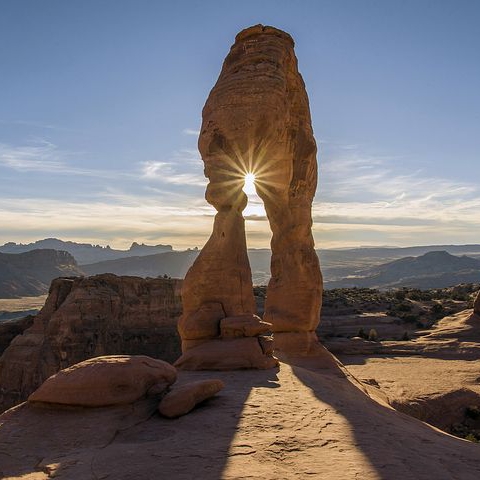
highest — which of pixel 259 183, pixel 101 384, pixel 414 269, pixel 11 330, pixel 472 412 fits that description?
pixel 259 183

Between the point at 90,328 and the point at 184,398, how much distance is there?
18294mm

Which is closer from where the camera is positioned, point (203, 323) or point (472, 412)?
point (203, 323)

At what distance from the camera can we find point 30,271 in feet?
378

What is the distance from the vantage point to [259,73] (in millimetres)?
13875

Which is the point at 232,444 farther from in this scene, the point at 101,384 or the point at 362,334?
the point at 362,334

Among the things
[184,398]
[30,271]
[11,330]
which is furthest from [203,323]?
[30,271]

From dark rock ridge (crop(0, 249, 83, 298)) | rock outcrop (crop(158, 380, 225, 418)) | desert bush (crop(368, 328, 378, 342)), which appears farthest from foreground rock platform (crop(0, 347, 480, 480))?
dark rock ridge (crop(0, 249, 83, 298))

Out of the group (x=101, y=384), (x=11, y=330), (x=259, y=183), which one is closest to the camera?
(x=101, y=384)

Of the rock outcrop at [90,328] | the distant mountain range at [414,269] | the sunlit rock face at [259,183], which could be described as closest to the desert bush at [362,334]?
the rock outcrop at [90,328]

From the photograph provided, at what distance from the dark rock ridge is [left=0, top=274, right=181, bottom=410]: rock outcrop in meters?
81.6

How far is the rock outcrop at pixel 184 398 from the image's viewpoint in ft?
23.1

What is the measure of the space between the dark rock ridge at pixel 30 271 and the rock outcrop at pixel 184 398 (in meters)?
101

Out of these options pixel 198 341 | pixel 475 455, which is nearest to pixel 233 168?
pixel 198 341

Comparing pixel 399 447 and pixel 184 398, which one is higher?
pixel 184 398
